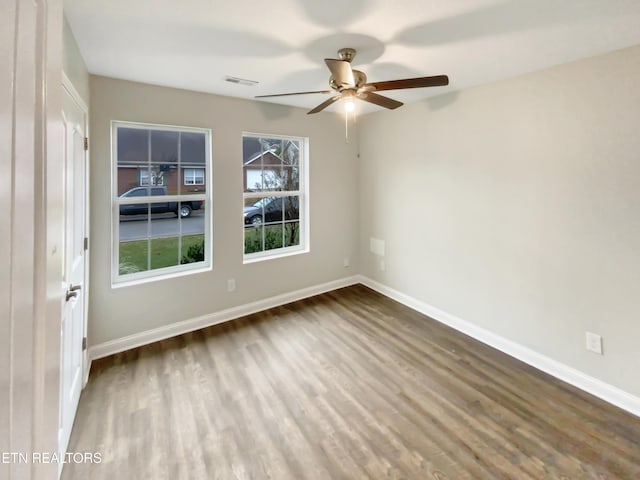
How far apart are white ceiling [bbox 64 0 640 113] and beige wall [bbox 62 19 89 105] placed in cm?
6

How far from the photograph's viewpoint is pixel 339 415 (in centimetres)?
210

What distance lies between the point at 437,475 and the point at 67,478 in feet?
6.53

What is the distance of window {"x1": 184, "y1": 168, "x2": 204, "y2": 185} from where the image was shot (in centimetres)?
323

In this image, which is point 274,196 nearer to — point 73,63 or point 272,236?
point 272,236

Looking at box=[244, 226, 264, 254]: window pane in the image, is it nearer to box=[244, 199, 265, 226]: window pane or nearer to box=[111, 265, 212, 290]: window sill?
box=[244, 199, 265, 226]: window pane

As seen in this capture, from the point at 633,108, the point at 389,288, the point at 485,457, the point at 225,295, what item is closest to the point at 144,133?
the point at 225,295

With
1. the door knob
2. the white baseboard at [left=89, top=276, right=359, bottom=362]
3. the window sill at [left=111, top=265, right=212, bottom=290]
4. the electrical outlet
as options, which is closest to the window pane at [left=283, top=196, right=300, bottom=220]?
the white baseboard at [left=89, top=276, right=359, bottom=362]

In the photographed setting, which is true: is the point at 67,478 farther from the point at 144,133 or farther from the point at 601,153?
the point at 601,153

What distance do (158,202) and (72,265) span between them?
1229 millimetres

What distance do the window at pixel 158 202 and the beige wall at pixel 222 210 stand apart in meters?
0.12

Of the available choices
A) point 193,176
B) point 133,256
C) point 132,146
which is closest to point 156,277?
point 133,256

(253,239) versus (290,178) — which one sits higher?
(290,178)

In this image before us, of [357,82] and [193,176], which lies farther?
[193,176]

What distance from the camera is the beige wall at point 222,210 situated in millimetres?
2725
